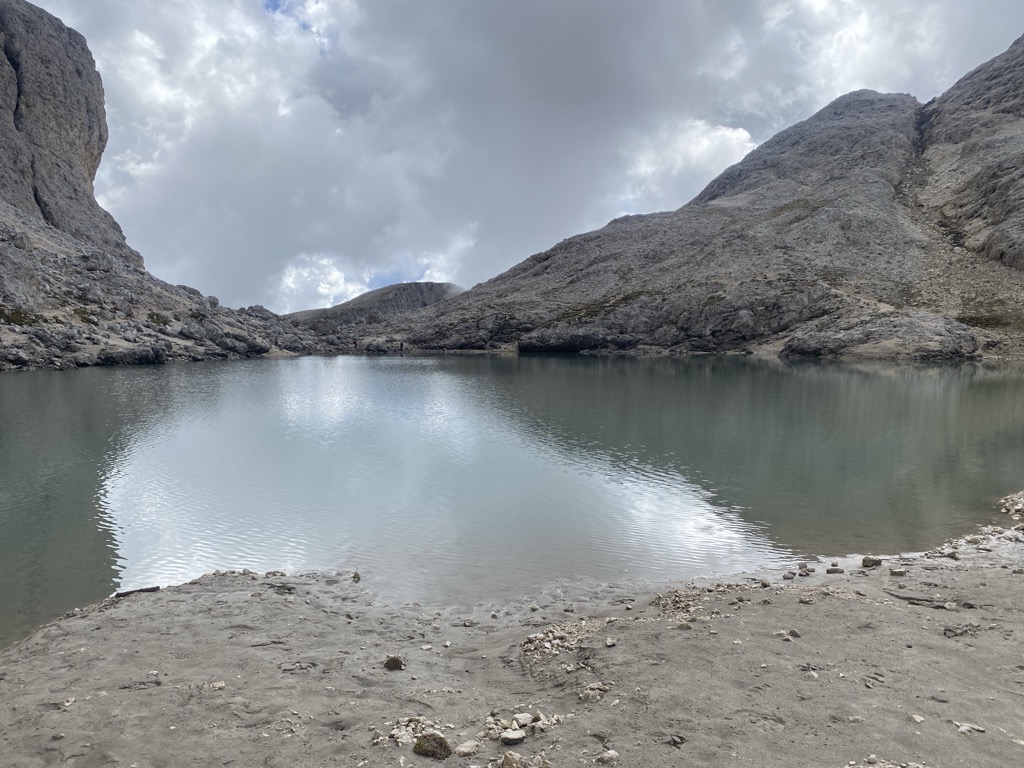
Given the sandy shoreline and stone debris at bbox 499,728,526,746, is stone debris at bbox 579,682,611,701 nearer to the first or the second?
the sandy shoreline

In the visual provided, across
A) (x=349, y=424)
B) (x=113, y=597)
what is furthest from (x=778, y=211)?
(x=113, y=597)

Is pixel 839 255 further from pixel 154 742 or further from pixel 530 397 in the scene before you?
pixel 154 742

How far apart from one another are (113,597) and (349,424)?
31.2 m

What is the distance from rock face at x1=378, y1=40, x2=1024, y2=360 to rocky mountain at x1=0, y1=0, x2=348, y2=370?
62817mm

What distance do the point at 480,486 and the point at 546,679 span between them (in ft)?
56.7

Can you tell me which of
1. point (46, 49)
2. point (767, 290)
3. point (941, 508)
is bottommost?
point (941, 508)

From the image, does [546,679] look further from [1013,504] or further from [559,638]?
[1013,504]

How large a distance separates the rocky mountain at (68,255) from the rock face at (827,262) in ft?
206

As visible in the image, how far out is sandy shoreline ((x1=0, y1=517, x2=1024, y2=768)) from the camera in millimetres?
6988

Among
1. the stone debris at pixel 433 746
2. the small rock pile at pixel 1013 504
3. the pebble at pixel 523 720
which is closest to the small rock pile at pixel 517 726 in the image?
the pebble at pixel 523 720

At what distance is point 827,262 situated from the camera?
13050 centimetres

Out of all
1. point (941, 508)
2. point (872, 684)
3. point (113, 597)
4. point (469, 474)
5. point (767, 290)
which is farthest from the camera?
point (767, 290)

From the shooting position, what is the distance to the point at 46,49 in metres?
167

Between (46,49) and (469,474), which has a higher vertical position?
(46,49)
